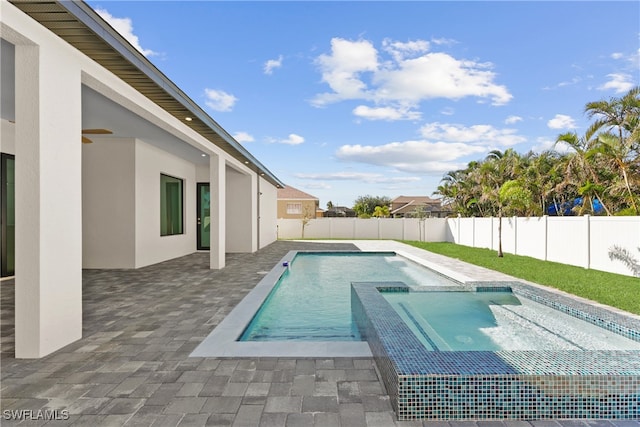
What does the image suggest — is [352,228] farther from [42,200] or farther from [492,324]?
[42,200]

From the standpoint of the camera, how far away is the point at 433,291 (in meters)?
5.75

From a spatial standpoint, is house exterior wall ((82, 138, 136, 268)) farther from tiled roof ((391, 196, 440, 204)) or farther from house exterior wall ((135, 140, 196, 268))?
tiled roof ((391, 196, 440, 204))

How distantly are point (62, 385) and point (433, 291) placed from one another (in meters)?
5.04

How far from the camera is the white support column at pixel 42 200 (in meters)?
3.22

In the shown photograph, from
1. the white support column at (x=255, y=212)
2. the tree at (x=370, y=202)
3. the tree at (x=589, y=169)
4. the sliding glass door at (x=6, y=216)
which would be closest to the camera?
the sliding glass door at (x=6, y=216)

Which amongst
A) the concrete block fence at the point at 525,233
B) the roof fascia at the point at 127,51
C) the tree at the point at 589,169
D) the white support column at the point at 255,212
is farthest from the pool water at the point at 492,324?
the white support column at the point at 255,212

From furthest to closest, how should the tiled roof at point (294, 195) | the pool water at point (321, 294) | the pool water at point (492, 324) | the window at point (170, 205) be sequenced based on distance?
1. the tiled roof at point (294, 195)
2. the window at point (170, 205)
3. the pool water at point (321, 294)
4. the pool water at point (492, 324)

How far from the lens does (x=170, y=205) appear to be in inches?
441

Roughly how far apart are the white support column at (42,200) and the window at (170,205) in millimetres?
7242

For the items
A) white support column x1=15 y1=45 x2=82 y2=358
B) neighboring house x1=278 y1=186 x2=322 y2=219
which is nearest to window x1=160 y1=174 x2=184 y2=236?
white support column x1=15 y1=45 x2=82 y2=358

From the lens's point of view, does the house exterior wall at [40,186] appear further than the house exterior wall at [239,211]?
No

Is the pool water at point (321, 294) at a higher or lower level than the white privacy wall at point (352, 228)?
lower

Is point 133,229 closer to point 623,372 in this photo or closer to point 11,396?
point 11,396

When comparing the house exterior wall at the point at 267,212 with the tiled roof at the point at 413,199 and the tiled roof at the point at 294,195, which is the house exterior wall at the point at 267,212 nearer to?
the tiled roof at the point at 294,195
